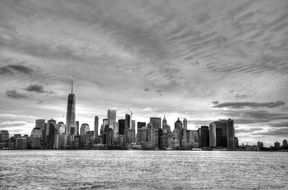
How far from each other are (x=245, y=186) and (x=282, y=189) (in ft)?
23.2

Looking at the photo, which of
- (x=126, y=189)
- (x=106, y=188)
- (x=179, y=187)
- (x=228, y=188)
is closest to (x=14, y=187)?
(x=106, y=188)

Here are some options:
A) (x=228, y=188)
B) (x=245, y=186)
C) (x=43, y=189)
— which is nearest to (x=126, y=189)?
(x=43, y=189)

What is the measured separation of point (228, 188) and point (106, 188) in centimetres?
2399

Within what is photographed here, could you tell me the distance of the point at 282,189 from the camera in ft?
196

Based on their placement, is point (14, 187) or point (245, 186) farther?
point (245, 186)

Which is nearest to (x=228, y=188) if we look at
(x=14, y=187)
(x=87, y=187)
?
(x=87, y=187)

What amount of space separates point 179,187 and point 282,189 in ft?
67.6

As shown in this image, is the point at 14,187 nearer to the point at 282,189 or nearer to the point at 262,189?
the point at 262,189

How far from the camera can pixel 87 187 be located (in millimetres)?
57469

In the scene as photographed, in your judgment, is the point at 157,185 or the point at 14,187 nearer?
the point at 14,187

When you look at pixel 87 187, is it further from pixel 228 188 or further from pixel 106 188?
pixel 228 188

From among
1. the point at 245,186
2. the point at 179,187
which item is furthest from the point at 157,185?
the point at 245,186

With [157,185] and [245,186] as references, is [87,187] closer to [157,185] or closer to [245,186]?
[157,185]

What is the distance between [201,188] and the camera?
58.7 m
